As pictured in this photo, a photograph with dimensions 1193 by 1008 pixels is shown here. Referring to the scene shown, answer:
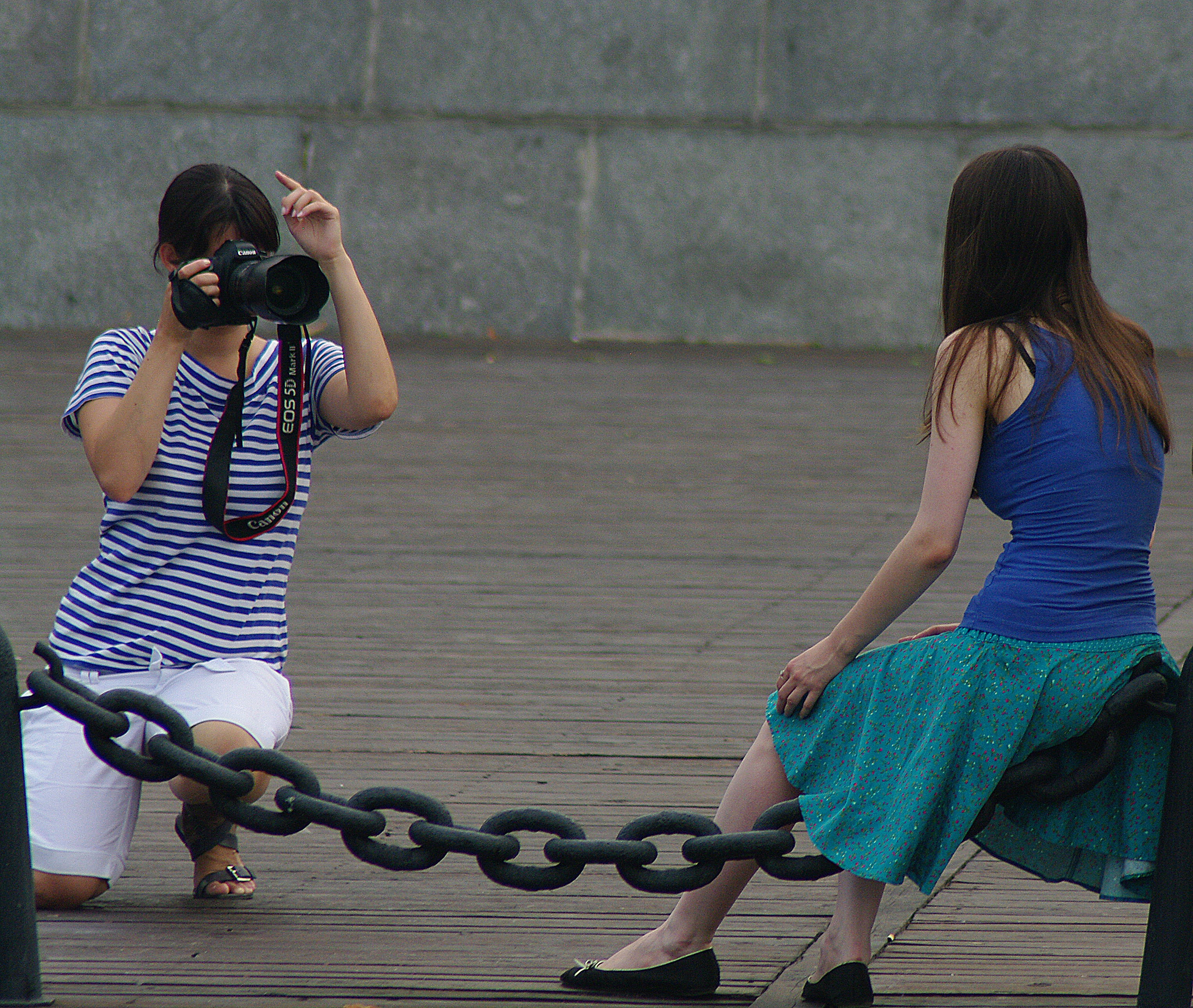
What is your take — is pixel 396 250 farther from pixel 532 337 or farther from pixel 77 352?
pixel 77 352

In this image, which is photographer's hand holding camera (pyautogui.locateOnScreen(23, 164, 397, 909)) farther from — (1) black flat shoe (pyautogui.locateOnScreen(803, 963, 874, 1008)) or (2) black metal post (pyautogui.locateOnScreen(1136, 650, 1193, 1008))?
(2) black metal post (pyautogui.locateOnScreen(1136, 650, 1193, 1008))

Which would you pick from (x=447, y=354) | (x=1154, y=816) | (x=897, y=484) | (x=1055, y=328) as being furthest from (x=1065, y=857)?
(x=447, y=354)

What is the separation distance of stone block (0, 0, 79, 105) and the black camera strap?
399 inches

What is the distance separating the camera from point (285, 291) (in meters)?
3.17

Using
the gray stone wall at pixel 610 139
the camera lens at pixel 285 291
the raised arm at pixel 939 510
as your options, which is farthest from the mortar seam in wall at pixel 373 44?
the raised arm at pixel 939 510

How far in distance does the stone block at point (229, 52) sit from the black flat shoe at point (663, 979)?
10.6 metres

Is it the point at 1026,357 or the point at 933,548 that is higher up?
the point at 1026,357

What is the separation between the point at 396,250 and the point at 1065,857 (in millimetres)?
10632

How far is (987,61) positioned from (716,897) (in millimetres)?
10547

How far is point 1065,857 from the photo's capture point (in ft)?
9.23

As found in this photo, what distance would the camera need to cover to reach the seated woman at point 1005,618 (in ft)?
8.89

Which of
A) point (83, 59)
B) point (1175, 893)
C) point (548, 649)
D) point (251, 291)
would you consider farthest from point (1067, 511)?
Answer: point (83, 59)

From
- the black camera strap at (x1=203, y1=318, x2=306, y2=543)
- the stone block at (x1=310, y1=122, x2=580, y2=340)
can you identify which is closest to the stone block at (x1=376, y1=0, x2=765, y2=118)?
the stone block at (x1=310, y1=122, x2=580, y2=340)

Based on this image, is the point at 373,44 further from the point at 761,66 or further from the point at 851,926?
the point at 851,926
